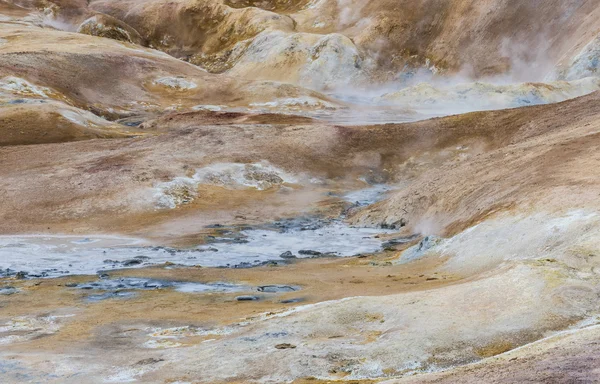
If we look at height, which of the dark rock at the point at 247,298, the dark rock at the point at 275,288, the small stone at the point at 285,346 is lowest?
the dark rock at the point at 275,288

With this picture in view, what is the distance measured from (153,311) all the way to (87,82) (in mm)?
47157

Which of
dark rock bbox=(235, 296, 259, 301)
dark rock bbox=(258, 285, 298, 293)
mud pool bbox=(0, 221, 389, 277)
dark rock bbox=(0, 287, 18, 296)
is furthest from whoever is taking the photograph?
mud pool bbox=(0, 221, 389, 277)

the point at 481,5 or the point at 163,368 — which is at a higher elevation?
the point at 481,5

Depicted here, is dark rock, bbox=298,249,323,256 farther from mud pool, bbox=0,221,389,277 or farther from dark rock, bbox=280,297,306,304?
dark rock, bbox=280,297,306,304

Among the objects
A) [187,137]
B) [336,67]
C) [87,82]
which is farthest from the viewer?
[336,67]

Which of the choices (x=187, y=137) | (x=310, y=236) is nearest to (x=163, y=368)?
(x=310, y=236)

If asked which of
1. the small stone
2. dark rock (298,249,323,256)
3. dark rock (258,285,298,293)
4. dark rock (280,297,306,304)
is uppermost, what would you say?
the small stone

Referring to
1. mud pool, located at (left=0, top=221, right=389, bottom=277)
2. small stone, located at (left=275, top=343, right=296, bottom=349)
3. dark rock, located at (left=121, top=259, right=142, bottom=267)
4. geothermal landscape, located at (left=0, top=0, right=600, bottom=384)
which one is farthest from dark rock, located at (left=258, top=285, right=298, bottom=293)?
small stone, located at (left=275, top=343, right=296, bottom=349)

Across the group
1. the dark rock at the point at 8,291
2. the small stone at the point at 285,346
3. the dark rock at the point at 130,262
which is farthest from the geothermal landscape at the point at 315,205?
the dark rock at the point at 8,291

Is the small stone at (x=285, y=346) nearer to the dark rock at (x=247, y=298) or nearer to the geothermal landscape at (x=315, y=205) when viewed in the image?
the geothermal landscape at (x=315, y=205)

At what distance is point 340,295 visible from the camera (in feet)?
57.6

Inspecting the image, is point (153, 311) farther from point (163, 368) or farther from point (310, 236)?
point (310, 236)

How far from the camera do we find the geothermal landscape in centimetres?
1259

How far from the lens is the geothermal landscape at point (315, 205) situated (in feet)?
41.3
